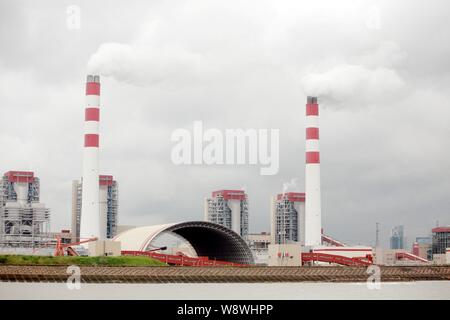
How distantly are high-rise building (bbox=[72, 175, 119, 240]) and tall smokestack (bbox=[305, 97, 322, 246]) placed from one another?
83.2 ft

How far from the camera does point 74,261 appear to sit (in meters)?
47.1

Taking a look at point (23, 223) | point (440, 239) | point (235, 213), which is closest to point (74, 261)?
point (23, 223)

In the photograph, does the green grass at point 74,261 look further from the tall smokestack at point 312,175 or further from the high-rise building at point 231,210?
the high-rise building at point 231,210

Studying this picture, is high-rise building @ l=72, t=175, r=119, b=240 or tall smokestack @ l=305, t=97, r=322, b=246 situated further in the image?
high-rise building @ l=72, t=175, r=119, b=240

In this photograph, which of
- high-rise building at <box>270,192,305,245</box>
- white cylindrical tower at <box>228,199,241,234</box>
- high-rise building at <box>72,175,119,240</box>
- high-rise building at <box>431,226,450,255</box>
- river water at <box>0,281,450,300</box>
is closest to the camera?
river water at <box>0,281,450,300</box>

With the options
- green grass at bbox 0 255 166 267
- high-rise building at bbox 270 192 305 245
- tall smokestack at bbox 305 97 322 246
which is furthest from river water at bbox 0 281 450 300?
high-rise building at bbox 270 192 305 245

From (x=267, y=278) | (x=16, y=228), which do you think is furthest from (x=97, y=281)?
(x=16, y=228)

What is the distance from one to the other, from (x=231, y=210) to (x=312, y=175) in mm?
27703

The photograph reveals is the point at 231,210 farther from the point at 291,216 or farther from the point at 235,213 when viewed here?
the point at 291,216

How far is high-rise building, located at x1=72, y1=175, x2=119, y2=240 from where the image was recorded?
83.2m

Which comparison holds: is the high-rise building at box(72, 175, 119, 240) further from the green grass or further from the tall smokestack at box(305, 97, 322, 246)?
the green grass

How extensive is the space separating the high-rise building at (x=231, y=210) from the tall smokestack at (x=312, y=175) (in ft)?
82.5
